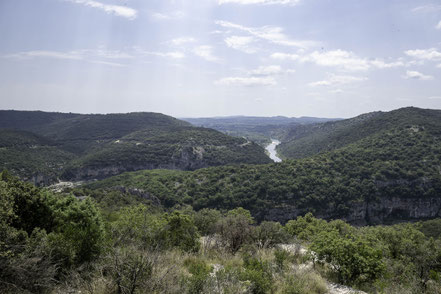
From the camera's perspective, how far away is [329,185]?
6994cm

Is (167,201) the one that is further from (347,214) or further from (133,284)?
(133,284)

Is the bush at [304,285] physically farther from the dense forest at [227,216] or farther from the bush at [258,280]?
the bush at [258,280]

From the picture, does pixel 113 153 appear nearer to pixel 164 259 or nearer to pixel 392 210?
pixel 392 210

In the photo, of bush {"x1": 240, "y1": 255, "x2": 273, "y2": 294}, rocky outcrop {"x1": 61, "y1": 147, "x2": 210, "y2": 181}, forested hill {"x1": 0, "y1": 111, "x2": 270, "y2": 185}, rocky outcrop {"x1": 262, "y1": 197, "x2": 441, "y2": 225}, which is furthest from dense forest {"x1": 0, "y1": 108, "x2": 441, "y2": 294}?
rocky outcrop {"x1": 61, "y1": 147, "x2": 210, "y2": 181}

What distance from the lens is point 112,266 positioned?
5133mm

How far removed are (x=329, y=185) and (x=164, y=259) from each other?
234ft

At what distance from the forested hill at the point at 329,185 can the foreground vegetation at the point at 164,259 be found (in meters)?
53.5

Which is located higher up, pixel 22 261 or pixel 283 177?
pixel 22 261

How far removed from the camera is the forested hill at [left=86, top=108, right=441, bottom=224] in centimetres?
6544

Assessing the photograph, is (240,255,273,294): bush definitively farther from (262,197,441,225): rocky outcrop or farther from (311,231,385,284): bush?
(262,197,441,225): rocky outcrop

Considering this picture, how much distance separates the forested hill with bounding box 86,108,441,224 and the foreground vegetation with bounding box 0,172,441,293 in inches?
2105

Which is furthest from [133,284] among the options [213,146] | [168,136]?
[168,136]

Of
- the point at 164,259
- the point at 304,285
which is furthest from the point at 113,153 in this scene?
the point at 304,285

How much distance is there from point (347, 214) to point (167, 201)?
4850 cm
